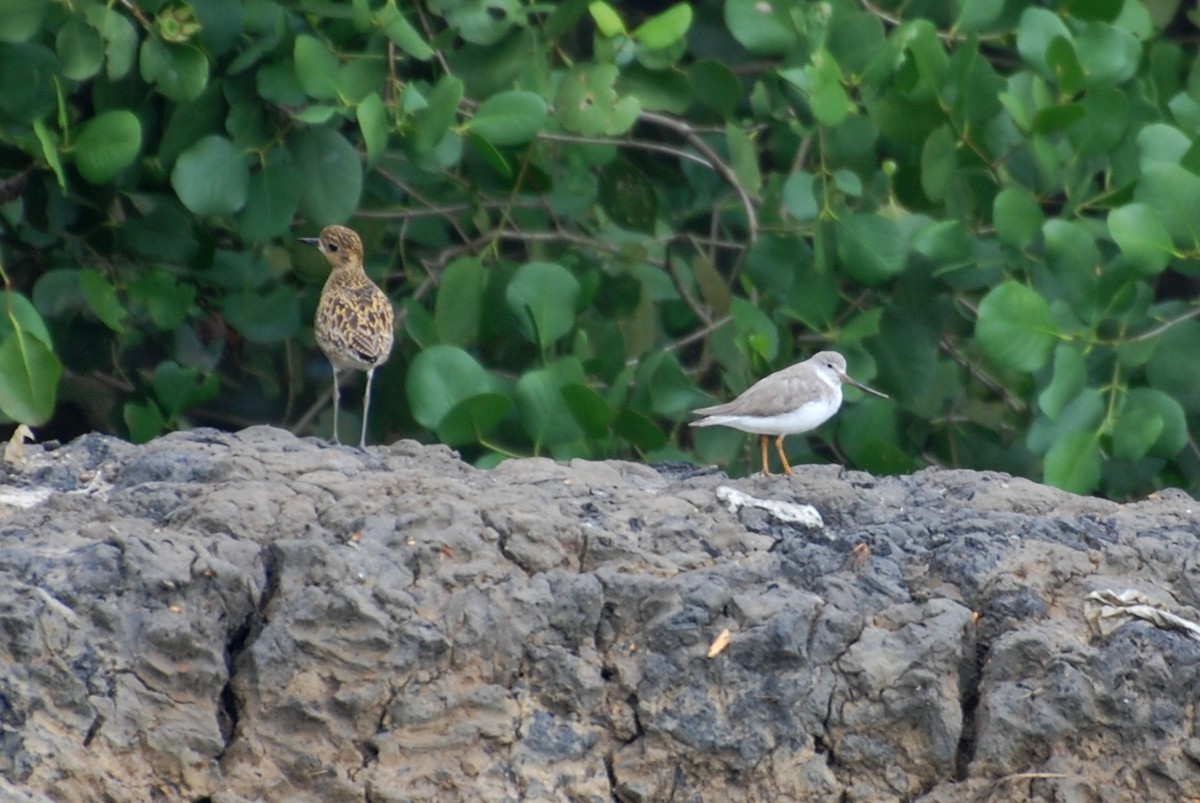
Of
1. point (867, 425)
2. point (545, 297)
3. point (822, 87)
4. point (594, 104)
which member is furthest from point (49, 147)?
point (867, 425)

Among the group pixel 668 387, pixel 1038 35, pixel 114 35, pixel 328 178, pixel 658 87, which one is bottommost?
pixel 668 387

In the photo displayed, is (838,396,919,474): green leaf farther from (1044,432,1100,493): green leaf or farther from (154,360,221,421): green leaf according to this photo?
(154,360,221,421): green leaf

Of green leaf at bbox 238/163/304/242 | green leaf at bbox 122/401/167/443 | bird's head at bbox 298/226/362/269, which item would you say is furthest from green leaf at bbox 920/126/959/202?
green leaf at bbox 122/401/167/443

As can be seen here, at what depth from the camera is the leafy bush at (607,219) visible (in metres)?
6.09

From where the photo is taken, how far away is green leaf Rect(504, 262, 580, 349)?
633 cm

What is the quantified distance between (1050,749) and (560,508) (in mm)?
1257

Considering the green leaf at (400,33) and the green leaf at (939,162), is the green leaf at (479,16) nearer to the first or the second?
the green leaf at (400,33)

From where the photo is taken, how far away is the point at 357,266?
263 inches

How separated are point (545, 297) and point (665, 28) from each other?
1231 millimetres

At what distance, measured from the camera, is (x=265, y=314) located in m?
6.87

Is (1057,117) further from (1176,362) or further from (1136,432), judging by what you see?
(1136,432)

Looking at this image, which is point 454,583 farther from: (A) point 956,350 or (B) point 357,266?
(A) point 956,350

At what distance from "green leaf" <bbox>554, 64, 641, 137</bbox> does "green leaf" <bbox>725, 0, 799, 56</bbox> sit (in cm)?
60

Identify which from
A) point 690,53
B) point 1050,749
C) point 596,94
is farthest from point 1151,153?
point 1050,749
